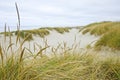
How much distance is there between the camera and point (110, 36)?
446 centimetres

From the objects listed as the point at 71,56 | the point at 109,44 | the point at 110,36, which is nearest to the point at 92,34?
the point at 110,36

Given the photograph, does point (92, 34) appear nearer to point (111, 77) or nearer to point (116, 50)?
point (116, 50)

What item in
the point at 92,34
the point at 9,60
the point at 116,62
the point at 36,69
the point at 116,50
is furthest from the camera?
the point at 92,34

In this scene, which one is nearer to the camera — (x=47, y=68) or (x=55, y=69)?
(x=55, y=69)

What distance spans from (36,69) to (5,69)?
0.29 metres

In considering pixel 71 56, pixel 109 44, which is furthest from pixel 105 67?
pixel 109 44

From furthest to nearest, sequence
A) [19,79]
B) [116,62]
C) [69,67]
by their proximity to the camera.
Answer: [116,62] < [69,67] < [19,79]

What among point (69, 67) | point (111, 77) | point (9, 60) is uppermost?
point (9, 60)

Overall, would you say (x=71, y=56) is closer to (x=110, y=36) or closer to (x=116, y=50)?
(x=116, y=50)

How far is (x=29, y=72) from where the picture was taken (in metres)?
1.54

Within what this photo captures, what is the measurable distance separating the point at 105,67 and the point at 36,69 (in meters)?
0.91

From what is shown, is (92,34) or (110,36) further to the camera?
(92,34)

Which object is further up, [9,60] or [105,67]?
[9,60]


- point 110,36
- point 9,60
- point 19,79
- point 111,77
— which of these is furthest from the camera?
point 110,36
